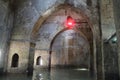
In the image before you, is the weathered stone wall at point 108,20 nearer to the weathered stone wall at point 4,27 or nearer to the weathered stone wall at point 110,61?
the weathered stone wall at point 110,61

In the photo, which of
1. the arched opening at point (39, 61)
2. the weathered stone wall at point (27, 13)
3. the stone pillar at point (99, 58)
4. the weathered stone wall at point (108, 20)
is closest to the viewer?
the weathered stone wall at point (108, 20)

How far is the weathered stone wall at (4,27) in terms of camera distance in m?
7.89

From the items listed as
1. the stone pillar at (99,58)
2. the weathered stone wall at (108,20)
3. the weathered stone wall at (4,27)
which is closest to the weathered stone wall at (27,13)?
the weathered stone wall at (4,27)

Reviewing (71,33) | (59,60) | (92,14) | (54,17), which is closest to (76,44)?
(71,33)

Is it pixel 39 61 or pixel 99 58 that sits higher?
pixel 99 58

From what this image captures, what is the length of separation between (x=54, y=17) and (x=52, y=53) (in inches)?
210

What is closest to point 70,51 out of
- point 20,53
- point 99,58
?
point 20,53

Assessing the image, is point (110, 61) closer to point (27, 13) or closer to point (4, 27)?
point (27, 13)

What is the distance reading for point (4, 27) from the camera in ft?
26.8

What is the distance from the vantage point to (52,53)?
16406 millimetres

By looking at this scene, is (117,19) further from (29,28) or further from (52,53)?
(52,53)

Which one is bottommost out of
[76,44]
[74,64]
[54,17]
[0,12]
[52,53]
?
[74,64]

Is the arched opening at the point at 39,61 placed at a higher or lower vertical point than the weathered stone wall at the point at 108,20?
lower

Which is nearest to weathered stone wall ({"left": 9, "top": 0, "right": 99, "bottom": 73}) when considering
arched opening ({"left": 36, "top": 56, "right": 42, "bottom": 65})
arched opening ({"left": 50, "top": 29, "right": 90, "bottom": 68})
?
arched opening ({"left": 36, "top": 56, "right": 42, "bottom": 65})
